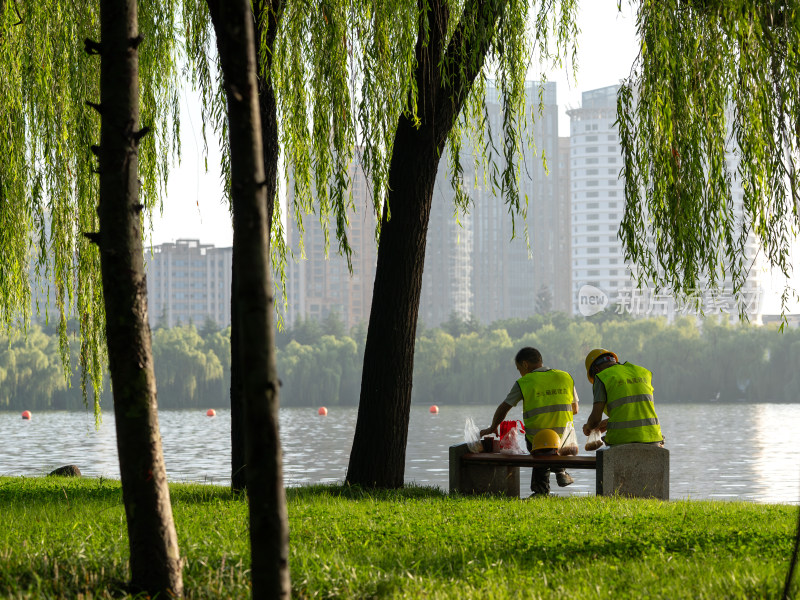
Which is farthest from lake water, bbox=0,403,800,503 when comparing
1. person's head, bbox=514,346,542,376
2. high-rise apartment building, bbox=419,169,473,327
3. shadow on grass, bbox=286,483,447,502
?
high-rise apartment building, bbox=419,169,473,327

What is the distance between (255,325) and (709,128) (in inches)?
167

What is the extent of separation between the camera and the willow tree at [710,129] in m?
5.80

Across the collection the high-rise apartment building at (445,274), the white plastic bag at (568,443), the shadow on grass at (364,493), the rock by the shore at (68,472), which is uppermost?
the high-rise apartment building at (445,274)

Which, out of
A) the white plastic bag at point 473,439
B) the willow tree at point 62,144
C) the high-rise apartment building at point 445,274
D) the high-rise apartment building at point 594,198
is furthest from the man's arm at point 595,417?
the high-rise apartment building at point 594,198

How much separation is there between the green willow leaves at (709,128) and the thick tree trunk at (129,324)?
3470mm

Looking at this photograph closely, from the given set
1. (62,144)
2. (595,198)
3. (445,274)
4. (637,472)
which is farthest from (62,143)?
(595,198)

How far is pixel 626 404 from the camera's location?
7672 millimetres

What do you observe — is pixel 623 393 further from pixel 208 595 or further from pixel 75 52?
pixel 75 52

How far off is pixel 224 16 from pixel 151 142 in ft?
17.1

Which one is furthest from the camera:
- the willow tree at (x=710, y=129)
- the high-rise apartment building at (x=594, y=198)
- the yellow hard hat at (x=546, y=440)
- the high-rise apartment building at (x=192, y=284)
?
the high-rise apartment building at (x=594, y=198)

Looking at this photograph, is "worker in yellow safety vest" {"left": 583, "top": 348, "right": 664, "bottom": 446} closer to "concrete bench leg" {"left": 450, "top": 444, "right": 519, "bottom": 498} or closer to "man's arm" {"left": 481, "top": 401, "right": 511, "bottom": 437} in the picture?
"man's arm" {"left": 481, "top": 401, "right": 511, "bottom": 437}

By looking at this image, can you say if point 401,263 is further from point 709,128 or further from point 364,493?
point 709,128

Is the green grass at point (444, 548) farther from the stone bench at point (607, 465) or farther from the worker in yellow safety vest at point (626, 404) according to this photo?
the worker in yellow safety vest at point (626, 404)

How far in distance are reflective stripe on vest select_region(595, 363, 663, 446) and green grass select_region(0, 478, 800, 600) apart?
Result: 2.18 ft
